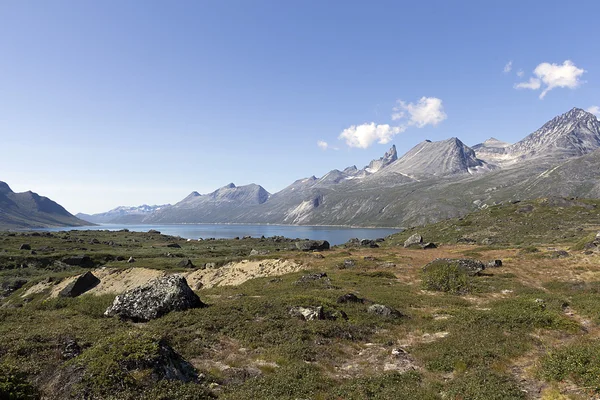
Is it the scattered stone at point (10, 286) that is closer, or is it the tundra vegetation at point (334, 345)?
the tundra vegetation at point (334, 345)

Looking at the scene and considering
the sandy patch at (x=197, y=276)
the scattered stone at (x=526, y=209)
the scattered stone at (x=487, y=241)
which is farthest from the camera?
the scattered stone at (x=526, y=209)

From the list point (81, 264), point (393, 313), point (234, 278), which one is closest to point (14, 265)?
point (81, 264)

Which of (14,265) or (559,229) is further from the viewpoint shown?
(559,229)

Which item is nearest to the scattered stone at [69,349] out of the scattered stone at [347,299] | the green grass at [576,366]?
the scattered stone at [347,299]

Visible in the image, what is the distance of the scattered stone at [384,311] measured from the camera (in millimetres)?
29672

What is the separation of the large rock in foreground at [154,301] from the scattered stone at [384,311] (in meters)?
16.1

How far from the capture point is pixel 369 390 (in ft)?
49.9

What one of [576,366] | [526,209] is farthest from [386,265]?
[526,209]

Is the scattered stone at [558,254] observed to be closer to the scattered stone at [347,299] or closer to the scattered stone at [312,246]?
the scattered stone at [347,299]

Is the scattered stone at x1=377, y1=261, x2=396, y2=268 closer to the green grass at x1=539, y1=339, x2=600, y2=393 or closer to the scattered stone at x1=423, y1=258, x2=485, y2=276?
the scattered stone at x1=423, y1=258, x2=485, y2=276

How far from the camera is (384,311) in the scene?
2998 centimetres

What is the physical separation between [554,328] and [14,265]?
123934mm

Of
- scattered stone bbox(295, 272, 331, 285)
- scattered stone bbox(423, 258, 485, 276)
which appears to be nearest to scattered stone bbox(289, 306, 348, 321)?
scattered stone bbox(295, 272, 331, 285)

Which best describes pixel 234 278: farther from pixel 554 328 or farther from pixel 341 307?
pixel 554 328
